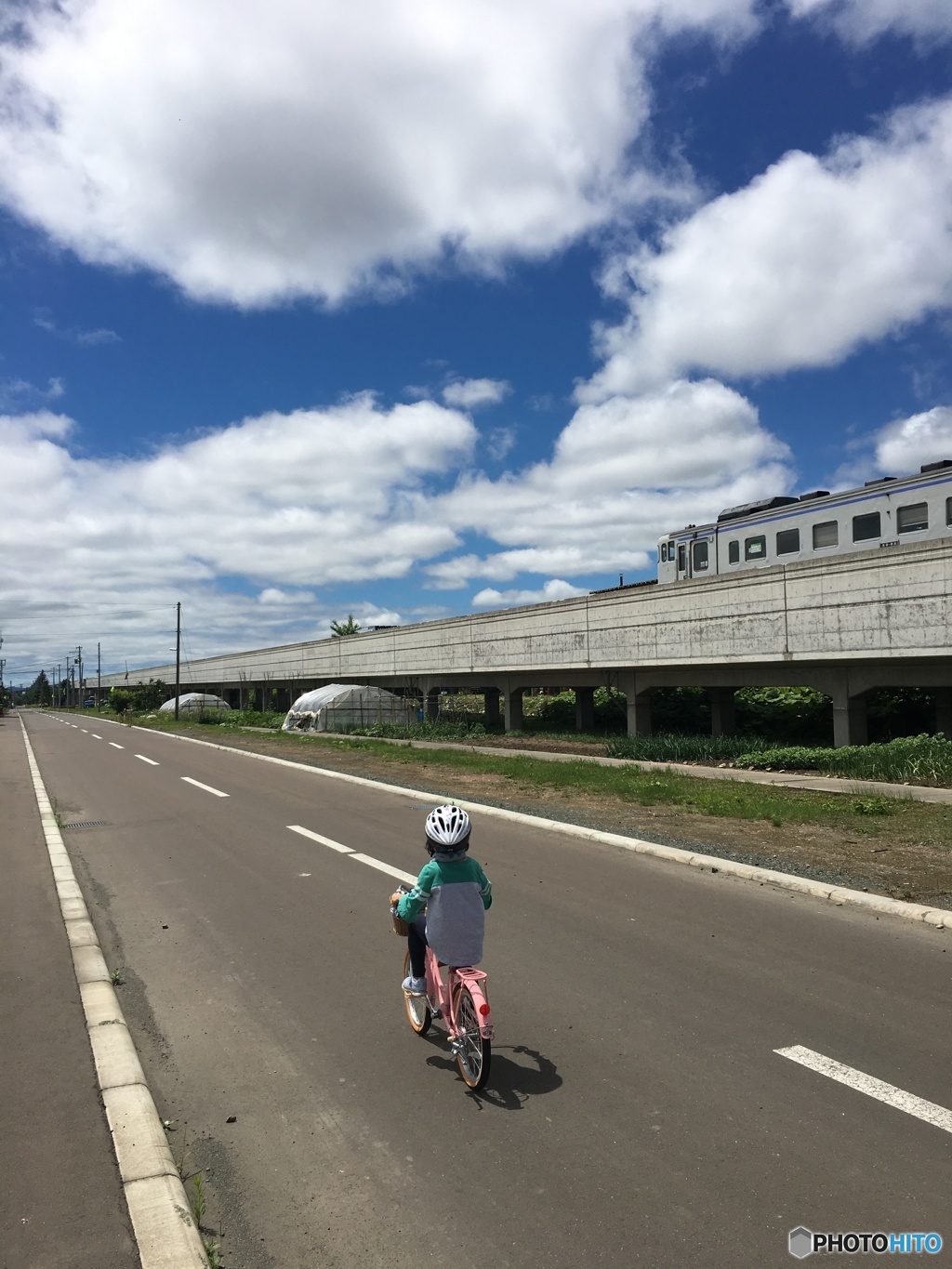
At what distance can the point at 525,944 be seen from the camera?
6.77 m

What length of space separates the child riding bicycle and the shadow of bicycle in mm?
591

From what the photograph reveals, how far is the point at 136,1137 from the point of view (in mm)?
4008

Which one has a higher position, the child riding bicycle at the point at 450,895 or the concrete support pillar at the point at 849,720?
the concrete support pillar at the point at 849,720

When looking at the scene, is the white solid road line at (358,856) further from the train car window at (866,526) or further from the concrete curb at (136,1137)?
the train car window at (866,526)

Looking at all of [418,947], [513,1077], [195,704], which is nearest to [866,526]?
[418,947]

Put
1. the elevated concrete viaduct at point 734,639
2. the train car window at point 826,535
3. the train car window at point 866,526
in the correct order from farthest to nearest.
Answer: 1. the train car window at point 826,535
2. the train car window at point 866,526
3. the elevated concrete viaduct at point 734,639

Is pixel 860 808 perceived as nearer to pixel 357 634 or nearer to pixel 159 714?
pixel 357 634

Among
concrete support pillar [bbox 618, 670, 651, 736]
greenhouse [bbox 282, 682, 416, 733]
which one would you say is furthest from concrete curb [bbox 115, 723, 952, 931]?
greenhouse [bbox 282, 682, 416, 733]

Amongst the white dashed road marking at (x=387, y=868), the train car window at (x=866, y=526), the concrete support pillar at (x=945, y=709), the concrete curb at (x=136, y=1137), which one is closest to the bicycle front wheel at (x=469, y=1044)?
the concrete curb at (x=136, y=1137)

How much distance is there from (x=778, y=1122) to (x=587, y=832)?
7.48 m

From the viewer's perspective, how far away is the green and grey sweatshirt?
4.70 m

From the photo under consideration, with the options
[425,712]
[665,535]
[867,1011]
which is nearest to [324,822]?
[867,1011]

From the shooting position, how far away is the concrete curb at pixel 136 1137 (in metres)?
3.24

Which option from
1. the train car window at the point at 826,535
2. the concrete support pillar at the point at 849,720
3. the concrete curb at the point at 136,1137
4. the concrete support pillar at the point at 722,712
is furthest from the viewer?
the concrete support pillar at the point at 722,712
